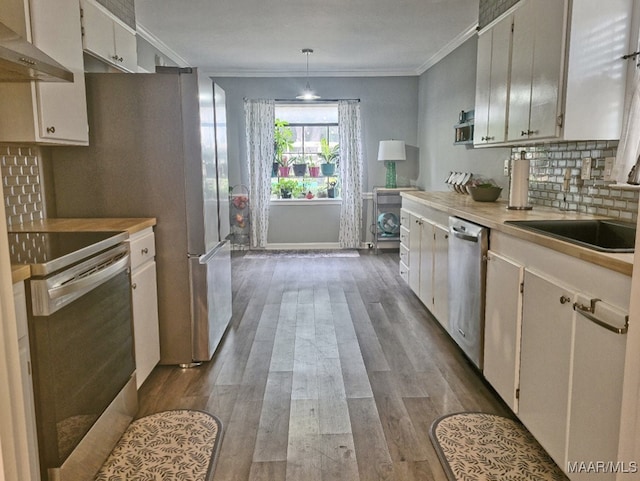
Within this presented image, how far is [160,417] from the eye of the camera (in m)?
2.47

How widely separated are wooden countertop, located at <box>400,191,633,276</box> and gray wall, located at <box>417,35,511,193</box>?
81 centimetres

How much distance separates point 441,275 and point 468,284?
637 mm

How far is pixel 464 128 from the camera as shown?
200 inches

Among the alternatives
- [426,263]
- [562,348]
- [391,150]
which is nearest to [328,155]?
[391,150]

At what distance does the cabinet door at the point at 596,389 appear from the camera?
1.51m

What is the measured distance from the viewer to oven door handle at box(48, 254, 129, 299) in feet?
5.54

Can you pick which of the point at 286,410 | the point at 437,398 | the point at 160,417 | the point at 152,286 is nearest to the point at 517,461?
the point at 437,398

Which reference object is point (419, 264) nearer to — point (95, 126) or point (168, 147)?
point (168, 147)

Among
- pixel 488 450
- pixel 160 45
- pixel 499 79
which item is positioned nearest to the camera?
pixel 488 450

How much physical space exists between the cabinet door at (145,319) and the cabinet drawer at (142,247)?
0.14ft

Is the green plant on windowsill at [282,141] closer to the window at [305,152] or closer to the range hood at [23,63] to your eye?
the window at [305,152]

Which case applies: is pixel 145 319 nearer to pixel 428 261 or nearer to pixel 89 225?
pixel 89 225

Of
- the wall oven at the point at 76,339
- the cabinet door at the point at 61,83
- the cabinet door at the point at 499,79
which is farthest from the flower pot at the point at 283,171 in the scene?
the wall oven at the point at 76,339

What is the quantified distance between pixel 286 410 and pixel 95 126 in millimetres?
1888
